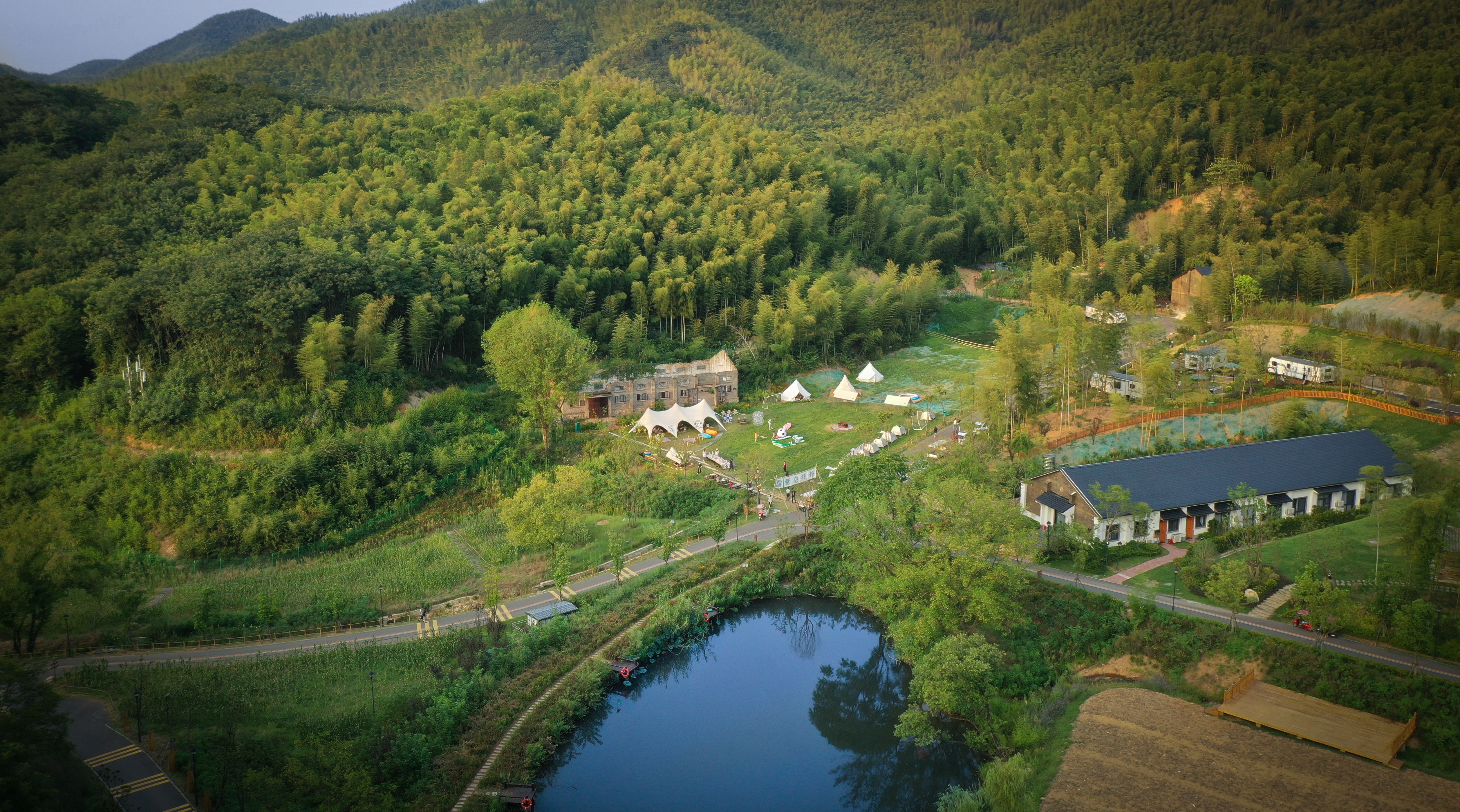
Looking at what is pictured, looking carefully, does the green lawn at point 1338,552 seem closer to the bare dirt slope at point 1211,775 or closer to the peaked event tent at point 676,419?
the bare dirt slope at point 1211,775

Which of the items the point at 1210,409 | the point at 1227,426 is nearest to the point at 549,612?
the point at 1227,426

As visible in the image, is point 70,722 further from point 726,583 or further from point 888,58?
point 888,58

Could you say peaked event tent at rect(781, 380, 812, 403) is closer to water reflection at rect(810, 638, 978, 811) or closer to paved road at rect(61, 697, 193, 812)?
water reflection at rect(810, 638, 978, 811)

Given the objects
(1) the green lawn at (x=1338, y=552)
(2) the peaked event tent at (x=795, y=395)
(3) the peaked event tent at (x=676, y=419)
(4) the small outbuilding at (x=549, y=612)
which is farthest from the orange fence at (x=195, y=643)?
(2) the peaked event tent at (x=795, y=395)

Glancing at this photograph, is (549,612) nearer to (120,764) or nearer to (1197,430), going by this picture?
(120,764)

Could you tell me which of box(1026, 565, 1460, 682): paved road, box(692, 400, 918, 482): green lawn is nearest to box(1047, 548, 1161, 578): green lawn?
box(1026, 565, 1460, 682): paved road
